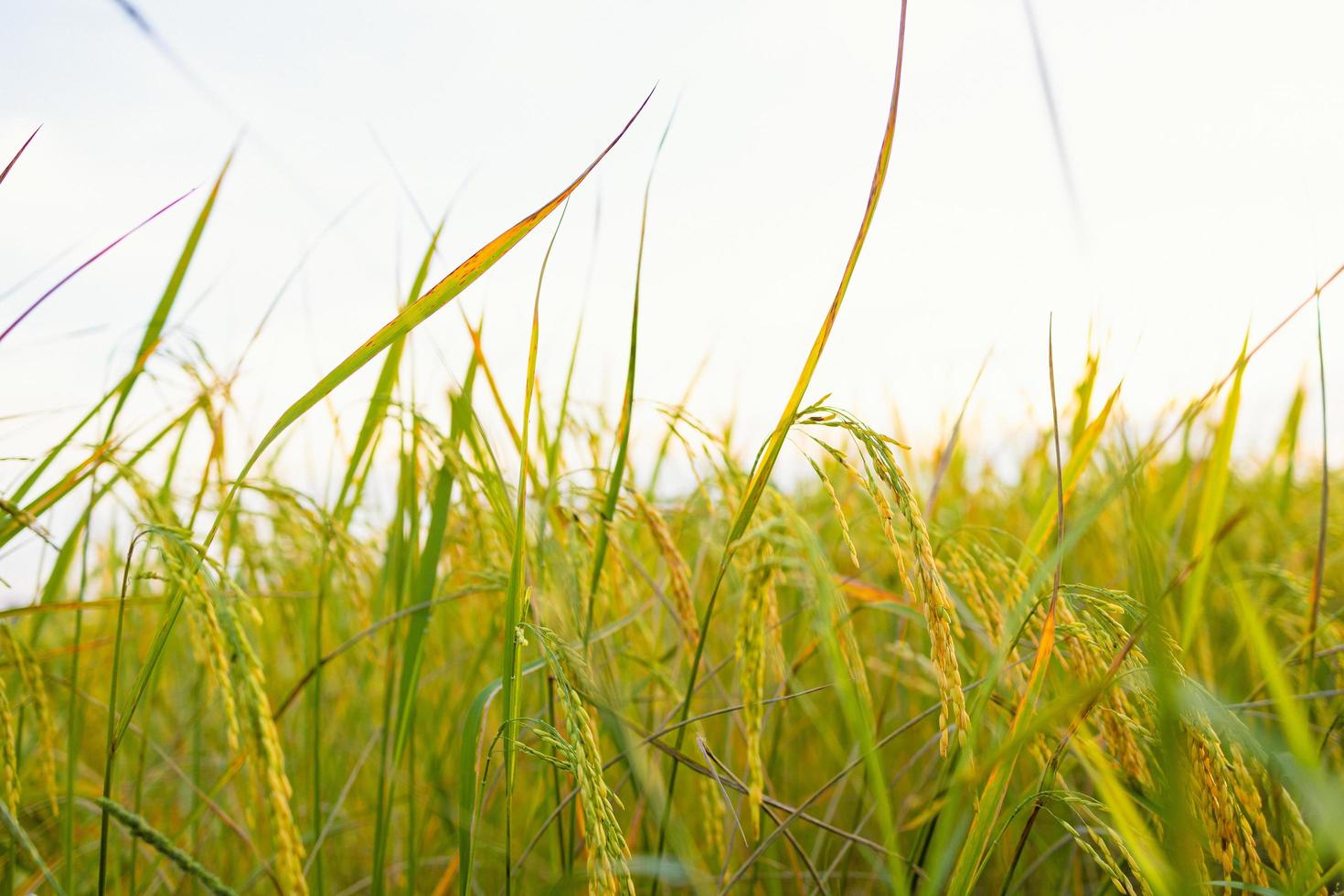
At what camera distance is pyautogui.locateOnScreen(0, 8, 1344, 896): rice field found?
28.9 inches

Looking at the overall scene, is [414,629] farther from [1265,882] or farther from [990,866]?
[990,866]

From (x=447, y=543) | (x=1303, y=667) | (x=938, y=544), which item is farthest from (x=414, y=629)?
(x=1303, y=667)

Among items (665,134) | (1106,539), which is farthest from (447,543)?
(1106,539)

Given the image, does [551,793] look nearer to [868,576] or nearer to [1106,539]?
[868,576]

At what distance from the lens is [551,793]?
135 cm

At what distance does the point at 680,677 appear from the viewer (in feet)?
5.29

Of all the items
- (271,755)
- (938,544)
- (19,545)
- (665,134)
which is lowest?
(271,755)

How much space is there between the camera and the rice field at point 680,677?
0.73 meters

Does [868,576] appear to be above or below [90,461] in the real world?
below

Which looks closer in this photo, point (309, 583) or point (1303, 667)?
point (1303, 667)

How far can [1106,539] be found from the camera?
240 cm

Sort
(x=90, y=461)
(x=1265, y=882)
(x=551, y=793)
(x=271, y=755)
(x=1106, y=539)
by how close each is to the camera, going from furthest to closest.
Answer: (x=1106, y=539) < (x=551, y=793) < (x=90, y=461) < (x=1265, y=882) < (x=271, y=755)

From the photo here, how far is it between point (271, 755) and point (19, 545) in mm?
785

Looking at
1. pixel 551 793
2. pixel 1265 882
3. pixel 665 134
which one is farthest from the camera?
pixel 551 793
